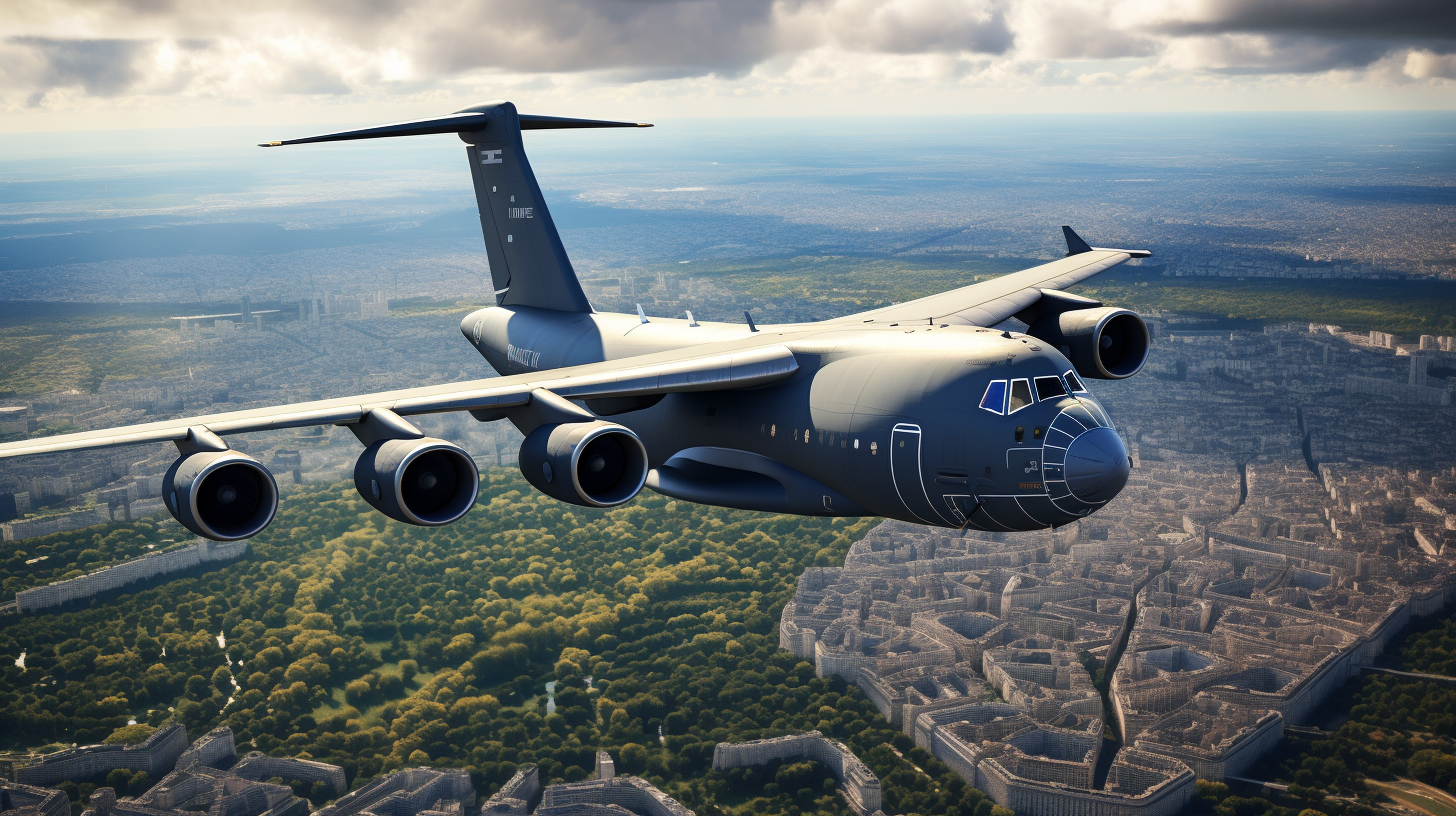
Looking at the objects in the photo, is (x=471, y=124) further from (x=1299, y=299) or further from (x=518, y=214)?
(x=1299, y=299)

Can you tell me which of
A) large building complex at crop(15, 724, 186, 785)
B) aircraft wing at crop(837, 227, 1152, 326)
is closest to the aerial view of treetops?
large building complex at crop(15, 724, 186, 785)

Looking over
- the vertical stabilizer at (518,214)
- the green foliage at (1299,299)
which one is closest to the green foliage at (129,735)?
the vertical stabilizer at (518,214)

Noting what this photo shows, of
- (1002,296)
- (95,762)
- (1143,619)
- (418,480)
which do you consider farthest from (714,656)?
(418,480)

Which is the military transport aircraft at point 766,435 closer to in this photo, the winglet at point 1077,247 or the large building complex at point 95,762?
the winglet at point 1077,247

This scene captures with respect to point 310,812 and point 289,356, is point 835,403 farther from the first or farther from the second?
point 289,356

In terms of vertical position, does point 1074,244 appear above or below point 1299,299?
above

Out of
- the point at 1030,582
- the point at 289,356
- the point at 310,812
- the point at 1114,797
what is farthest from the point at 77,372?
the point at 1114,797

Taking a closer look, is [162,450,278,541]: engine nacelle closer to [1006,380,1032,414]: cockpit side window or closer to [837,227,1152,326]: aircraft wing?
[1006,380,1032,414]: cockpit side window
